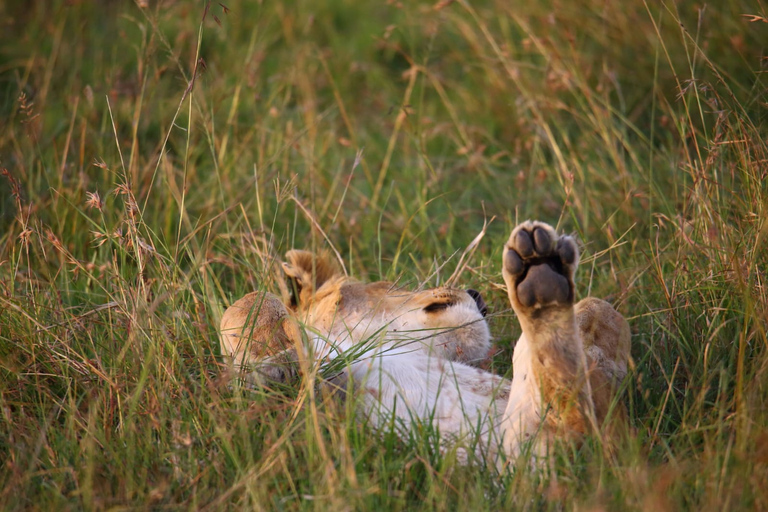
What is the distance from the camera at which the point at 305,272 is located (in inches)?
122

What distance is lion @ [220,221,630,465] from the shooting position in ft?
7.07

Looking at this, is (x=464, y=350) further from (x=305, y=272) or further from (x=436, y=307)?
(x=305, y=272)

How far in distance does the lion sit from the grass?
0.10 meters

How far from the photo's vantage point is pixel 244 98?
5.38 m

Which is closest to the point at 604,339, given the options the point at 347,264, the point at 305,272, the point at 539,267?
the point at 539,267

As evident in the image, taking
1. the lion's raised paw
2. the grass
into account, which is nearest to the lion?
the lion's raised paw

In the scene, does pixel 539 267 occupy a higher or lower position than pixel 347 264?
higher

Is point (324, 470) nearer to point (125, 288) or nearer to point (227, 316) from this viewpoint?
point (227, 316)

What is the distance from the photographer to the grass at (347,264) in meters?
2.05

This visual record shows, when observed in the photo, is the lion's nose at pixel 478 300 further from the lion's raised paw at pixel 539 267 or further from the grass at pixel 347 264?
the lion's raised paw at pixel 539 267

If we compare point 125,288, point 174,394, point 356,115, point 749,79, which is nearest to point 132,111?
point 356,115

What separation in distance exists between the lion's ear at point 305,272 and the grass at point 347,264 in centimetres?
11

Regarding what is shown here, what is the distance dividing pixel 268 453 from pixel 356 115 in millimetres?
4250

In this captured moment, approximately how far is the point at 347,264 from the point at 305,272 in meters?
0.88
